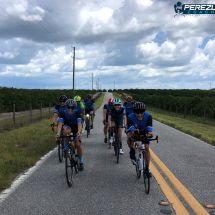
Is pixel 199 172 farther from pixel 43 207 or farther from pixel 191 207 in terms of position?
pixel 43 207

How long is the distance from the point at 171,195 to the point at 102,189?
4.23 ft

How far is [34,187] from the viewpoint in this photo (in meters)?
4.96

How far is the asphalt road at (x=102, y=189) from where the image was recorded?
12.9 feet

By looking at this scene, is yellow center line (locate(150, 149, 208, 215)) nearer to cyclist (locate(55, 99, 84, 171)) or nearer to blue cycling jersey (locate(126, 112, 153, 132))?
blue cycling jersey (locate(126, 112, 153, 132))

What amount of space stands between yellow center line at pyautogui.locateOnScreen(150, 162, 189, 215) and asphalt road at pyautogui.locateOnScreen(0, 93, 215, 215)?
80 mm

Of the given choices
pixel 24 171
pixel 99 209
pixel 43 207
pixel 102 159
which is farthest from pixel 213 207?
pixel 24 171

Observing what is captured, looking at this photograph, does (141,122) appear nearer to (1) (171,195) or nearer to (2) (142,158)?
(2) (142,158)

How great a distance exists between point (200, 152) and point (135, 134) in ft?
14.3

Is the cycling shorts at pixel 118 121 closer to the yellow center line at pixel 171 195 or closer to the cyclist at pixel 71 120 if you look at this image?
the cyclist at pixel 71 120

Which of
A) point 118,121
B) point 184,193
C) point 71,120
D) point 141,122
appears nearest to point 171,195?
point 184,193

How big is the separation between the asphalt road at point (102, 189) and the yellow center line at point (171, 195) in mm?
80

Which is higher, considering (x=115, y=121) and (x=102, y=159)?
(x=115, y=121)

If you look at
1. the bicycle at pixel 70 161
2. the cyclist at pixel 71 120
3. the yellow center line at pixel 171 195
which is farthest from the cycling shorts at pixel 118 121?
the bicycle at pixel 70 161

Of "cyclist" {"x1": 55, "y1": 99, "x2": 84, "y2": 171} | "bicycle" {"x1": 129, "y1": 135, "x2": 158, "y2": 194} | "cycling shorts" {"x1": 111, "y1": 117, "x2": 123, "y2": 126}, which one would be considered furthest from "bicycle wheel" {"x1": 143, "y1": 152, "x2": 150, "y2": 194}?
"cycling shorts" {"x1": 111, "y1": 117, "x2": 123, "y2": 126}
